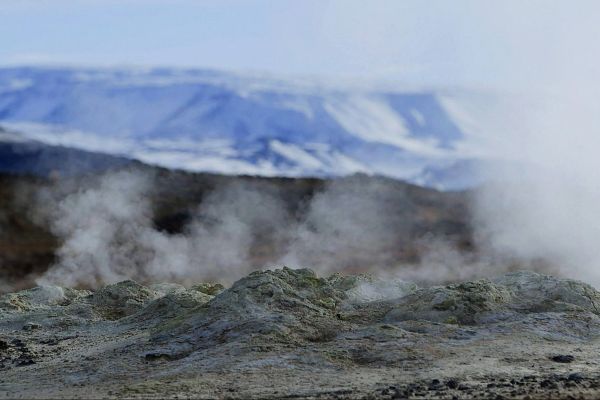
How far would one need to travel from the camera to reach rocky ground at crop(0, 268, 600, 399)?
26.7ft

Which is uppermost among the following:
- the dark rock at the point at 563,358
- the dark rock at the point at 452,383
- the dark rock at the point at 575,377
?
the dark rock at the point at 575,377

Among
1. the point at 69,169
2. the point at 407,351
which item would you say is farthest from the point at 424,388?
the point at 69,169

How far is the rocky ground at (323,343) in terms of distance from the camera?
813cm

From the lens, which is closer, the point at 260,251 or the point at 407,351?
the point at 407,351

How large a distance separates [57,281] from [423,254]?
995cm

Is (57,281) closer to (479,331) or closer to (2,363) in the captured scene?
(2,363)

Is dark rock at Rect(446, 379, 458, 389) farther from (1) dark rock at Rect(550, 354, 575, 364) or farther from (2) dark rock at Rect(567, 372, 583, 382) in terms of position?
(1) dark rock at Rect(550, 354, 575, 364)

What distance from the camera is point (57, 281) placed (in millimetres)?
24703

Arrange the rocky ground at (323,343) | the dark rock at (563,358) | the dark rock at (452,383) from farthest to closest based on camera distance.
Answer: the dark rock at (563,358) < the rocky ground at (323,343) < the dark rock at (452,383)

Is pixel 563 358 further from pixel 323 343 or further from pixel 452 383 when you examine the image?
pixel 323 343

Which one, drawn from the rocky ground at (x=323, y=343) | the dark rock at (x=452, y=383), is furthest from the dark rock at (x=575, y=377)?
the dark rock at (x=452, y=383)

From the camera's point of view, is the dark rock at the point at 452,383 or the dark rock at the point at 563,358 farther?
the dark rock at the point at 563,358

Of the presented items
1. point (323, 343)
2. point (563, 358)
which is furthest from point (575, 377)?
point (323, 343)

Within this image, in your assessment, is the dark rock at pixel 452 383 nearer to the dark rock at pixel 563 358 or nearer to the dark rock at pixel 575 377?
the dark rock at pixel 575 377
